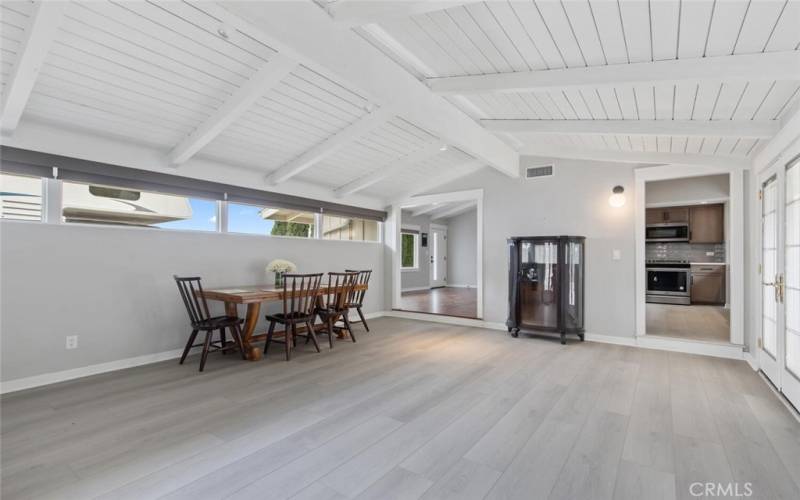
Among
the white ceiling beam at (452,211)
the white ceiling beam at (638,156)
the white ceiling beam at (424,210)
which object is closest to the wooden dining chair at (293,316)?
the white ceiling beam at (638,156)

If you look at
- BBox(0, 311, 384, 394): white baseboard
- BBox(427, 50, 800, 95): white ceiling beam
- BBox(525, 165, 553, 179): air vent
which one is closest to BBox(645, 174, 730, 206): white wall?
BBox(525, 165, 553, 179): air vent

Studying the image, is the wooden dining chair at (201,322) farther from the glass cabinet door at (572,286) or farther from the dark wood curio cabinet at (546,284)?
the glass cabinet door at (572,286)

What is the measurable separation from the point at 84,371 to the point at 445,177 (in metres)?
5.33

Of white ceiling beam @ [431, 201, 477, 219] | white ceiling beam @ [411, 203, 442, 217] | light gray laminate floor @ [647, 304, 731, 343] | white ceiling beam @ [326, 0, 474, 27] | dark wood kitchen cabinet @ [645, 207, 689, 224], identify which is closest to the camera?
white ceiling beam @ [326, 0, 474, 27]

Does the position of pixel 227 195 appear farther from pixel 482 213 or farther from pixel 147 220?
pixel 482 213

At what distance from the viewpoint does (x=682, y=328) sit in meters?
5.28

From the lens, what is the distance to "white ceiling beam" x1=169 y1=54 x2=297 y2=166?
9.28 feet

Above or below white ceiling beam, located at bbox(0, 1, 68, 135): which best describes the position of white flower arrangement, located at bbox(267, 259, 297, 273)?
below

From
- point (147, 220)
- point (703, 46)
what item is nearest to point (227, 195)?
point (147, 220)

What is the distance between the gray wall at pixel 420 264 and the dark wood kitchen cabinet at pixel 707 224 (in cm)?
648

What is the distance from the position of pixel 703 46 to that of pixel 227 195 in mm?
4603

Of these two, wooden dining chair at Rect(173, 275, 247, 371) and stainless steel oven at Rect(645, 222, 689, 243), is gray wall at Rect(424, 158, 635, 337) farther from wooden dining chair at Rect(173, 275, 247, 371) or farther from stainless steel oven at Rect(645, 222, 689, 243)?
stainless steel oven at Rect(645, 222, 689, 243)

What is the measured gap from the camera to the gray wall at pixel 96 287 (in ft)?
10.2

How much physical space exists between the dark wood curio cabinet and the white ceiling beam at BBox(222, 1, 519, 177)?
1787 millimetres
